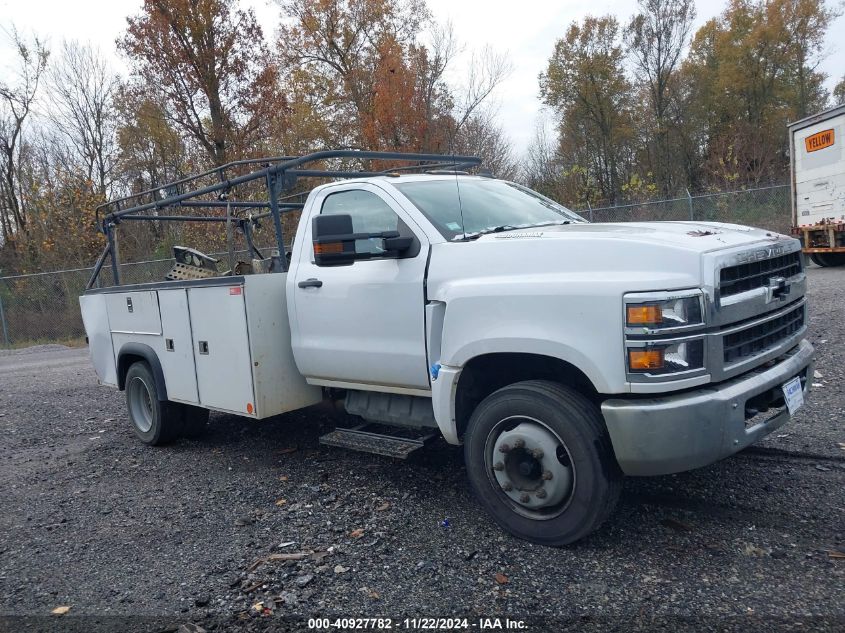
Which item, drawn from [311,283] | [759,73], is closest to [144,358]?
[311,283]

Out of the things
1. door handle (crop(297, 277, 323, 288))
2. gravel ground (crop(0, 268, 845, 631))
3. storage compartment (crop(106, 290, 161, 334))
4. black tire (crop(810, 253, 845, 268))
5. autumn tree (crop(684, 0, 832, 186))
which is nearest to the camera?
gravel ground (crop(0, 268, 845, 631))

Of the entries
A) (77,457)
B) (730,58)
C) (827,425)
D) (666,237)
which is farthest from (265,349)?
(730,58)

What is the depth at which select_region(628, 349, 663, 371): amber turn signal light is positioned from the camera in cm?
307

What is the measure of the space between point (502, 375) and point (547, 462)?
2.20ft

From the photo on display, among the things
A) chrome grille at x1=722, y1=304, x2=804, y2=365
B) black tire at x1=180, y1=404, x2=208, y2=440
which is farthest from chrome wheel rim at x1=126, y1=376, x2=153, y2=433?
chrome grille at x1=722, y1=304, x2=804, y2=365

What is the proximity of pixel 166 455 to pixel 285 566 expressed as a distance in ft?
9.39

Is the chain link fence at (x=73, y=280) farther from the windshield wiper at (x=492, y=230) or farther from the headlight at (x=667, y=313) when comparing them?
the headlight at (x=667, y=313)

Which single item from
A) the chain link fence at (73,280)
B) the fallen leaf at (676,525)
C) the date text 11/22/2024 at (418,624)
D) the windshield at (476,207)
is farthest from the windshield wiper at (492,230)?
the chain link fence at (73,280)

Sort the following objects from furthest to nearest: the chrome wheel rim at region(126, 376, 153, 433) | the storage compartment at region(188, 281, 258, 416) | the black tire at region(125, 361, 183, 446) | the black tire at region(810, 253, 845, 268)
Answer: the black tire at region(810, 253, 845, 268)
the chrome wheel rim at region(126, 376, 153, 433)
the black tire at region(125, 361, 183, 446)
the storage compartment at region(188, 281, 258, 416)

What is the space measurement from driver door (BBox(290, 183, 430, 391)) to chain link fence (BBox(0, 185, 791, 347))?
14.6 meters

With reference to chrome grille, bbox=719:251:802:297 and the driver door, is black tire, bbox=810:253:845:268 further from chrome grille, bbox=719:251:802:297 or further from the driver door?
the driver door

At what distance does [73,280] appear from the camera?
19.2 m

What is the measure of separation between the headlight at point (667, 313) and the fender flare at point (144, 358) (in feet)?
14.3

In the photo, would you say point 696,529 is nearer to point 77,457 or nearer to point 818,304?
point 77,457
